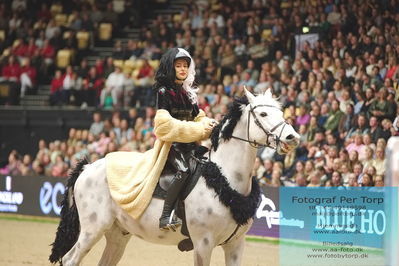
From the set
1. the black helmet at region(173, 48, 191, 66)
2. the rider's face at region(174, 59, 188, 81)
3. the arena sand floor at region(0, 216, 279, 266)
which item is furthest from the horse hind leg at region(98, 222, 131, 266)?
the arena sand floor at region(0, 216, 279, 266)

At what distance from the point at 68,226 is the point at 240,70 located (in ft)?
34.9

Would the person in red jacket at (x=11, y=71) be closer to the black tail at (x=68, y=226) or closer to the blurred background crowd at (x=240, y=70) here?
the blurred background crowd at (x=240, y=70)

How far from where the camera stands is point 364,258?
11.3 metres

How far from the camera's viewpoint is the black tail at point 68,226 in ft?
31.6

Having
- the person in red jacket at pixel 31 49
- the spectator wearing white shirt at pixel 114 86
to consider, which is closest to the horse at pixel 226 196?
the spectator wearing white shirt at pixel 114 86

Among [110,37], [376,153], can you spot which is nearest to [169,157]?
[376,153]

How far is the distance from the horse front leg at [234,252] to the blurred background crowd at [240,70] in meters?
4.41

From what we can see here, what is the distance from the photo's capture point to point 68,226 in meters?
9.72

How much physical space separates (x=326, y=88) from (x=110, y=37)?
11212 millimetres

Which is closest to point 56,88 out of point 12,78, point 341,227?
point 12,78

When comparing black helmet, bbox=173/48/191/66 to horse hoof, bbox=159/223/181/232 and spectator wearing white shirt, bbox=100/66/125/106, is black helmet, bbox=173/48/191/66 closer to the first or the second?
horse hoof, bbox=159/223/181/232

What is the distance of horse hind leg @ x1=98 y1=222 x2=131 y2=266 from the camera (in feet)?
31.0

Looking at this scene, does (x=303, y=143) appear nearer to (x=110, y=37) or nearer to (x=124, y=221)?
(x=124, y=221)

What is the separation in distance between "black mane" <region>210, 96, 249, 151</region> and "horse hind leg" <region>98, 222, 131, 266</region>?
1.72 meters
